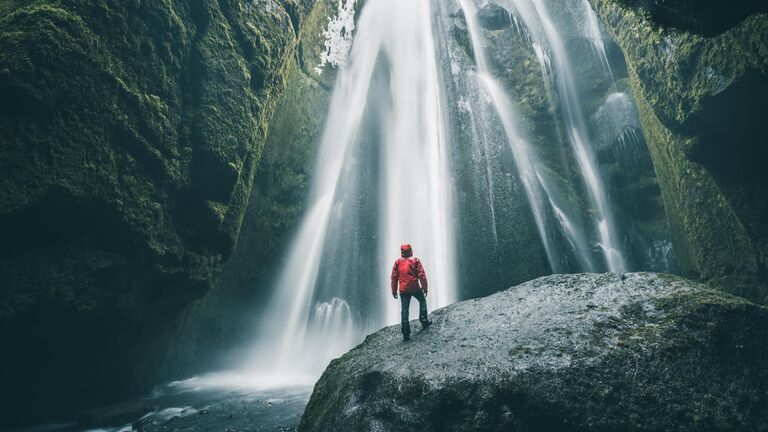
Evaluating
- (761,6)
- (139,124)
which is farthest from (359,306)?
(761,6)

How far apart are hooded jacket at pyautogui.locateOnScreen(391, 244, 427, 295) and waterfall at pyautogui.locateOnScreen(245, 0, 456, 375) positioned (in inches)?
399

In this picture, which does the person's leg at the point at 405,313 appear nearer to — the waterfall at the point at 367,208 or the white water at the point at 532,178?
the waterfall at the point at 367,208

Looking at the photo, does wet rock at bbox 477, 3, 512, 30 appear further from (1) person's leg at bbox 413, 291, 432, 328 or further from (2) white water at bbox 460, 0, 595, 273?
(1) person's leg at bbox 413, 291, 432, 328

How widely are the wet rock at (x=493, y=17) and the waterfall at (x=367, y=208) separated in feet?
11.9

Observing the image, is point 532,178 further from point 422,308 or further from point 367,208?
point 422,308

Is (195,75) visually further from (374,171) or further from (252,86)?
(374,171)

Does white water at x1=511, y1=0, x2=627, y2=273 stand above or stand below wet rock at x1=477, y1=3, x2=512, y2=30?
below

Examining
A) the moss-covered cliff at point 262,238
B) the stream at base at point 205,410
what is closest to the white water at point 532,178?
the moss-covered cliff at point 262,238

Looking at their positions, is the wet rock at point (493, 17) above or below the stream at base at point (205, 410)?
above

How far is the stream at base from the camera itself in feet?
26.6

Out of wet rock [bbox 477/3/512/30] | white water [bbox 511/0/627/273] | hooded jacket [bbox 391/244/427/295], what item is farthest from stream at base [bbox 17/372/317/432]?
wet rock [bbox 477/3/512/30]

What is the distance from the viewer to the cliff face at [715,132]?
844 cm

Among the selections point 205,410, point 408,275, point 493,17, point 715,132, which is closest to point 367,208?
point 205,410

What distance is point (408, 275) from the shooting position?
5.85 metres
